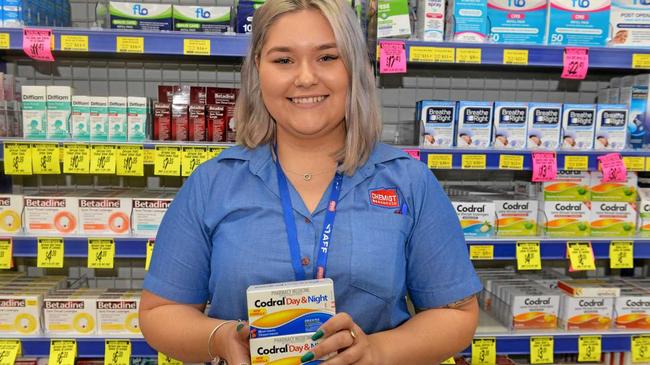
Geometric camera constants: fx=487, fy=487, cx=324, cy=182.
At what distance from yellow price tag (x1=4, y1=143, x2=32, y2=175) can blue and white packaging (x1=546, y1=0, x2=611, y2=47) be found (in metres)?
2.50

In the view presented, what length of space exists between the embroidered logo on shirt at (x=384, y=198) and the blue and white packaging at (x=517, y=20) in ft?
4.78

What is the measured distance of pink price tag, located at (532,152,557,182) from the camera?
2.34m

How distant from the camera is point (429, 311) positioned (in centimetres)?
128

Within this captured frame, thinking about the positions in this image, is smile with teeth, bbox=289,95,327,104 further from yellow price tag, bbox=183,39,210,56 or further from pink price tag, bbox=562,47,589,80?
pink price tag, bbox=562,47,589,80

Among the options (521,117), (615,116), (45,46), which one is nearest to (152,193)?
(45,46)

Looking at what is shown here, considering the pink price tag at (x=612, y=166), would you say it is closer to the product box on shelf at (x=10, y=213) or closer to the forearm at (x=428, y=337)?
the forearm at (x=428, y=337)

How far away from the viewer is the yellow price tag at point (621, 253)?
2445 mm

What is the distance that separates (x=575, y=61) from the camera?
2287mm

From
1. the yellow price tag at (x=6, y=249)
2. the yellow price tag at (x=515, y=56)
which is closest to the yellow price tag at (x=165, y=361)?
the yellow price tag at (x=6, y=249)

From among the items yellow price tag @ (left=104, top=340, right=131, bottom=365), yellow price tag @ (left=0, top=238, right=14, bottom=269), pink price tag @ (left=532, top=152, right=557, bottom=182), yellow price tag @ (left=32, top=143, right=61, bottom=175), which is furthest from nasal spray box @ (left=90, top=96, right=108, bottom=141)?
pink price tag @ (left=532, top=152, right=557, bottom=182)

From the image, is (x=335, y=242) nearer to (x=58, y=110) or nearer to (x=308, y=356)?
(x=308, y=356)

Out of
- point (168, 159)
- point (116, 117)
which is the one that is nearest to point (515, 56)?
point (168, 159)

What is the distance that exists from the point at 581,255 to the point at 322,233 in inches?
70.0

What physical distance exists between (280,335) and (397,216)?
0.42m
